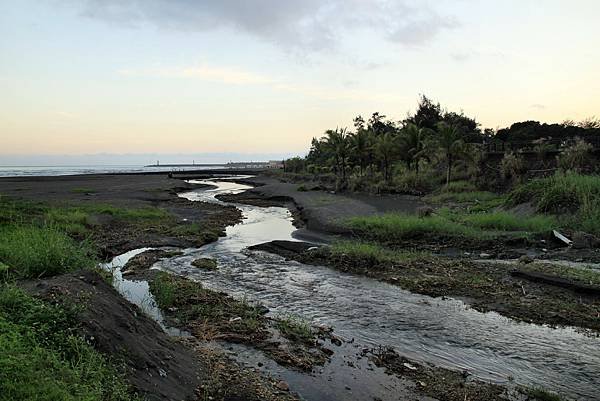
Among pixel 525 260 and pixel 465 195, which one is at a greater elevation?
pixel 465 195

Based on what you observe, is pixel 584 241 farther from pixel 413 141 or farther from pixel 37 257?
pixel 413 141

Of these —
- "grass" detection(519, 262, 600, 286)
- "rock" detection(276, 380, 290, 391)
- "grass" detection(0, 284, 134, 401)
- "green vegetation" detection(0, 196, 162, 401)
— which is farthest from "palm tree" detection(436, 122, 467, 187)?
"grass" detection(0, 284, 134, 401)

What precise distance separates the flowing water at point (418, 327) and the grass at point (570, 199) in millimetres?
11334

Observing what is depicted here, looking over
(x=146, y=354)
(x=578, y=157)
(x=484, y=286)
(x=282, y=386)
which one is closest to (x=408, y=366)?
(x=282, y=386)

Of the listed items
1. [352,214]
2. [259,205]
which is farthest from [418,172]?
[352,214]

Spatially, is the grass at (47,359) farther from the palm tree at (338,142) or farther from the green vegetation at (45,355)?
the palm tree at (338,142)

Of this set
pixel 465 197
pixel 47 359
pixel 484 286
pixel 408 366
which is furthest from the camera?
pixel 465 197

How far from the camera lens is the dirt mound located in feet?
18.1

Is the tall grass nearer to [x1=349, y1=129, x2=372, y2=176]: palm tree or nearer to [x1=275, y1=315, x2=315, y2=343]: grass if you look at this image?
[x1=275, y1=315, x2=315, y2=343]: grass

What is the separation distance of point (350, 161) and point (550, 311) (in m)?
50.6

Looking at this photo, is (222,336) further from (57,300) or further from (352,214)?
(352,214)

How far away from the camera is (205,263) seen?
16.2 meters

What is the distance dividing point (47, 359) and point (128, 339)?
1734 millimetres

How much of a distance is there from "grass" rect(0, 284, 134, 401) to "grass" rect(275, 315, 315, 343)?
444 cm
